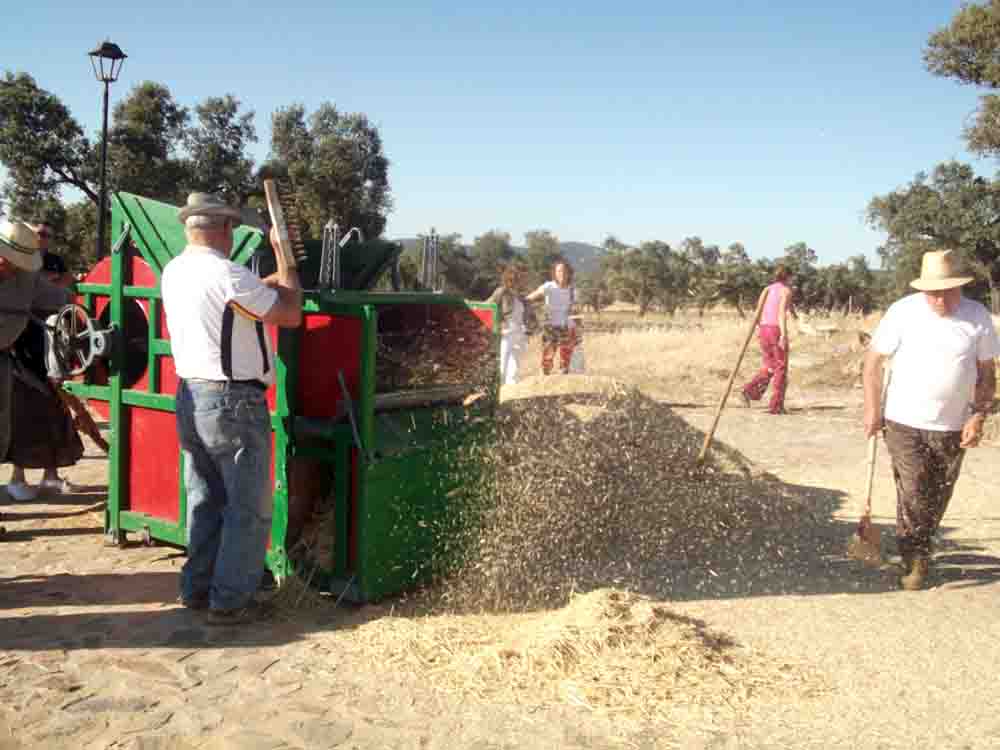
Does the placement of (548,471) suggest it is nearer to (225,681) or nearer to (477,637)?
(477,637)

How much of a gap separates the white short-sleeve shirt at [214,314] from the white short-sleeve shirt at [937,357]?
3.24m

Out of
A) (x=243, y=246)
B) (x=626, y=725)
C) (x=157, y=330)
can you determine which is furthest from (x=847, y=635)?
(x=157, y=330)

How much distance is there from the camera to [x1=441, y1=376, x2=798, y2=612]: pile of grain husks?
4633 mm

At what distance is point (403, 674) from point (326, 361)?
1.54m

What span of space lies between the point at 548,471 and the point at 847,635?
64.0 inches

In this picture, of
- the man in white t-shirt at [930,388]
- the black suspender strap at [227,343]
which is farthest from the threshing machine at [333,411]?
the man in white t-shirt at [930,388]

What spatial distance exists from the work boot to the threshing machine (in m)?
2.36

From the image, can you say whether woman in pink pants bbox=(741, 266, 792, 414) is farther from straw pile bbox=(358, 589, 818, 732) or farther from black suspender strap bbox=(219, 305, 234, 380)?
black suspender strap bbox=(219, 305, 234, 380)

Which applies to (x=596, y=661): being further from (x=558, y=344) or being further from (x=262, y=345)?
(x=558, y=344)

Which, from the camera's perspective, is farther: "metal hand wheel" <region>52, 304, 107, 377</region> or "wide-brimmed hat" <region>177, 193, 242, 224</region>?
"metal hand wheel" <region>52, 304, 107, 377</region>

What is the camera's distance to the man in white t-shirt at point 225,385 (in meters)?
3.97

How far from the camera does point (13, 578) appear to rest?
15.8ft

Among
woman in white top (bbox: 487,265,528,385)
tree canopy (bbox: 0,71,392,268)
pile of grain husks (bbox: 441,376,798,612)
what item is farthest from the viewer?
tree canopy (bbox: 0,71,392,268)

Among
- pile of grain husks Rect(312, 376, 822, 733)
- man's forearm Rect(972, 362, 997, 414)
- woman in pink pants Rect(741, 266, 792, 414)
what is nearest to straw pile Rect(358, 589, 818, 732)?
pile of grain husks Rect(312, 376, 822, 733)
